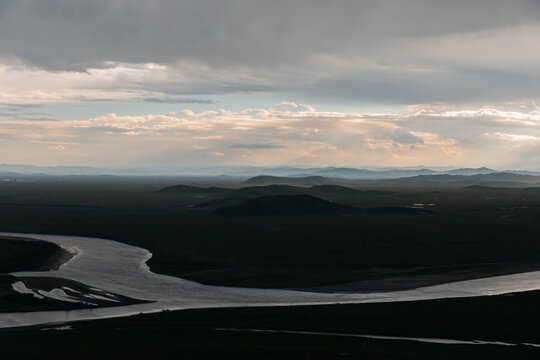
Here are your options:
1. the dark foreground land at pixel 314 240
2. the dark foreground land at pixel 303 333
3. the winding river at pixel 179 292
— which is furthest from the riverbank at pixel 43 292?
the dark foreground land at pixel 314 240

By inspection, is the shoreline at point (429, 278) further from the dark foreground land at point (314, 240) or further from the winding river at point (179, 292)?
the winding river at point (179, 292)

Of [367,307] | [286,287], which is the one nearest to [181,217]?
[286,287]

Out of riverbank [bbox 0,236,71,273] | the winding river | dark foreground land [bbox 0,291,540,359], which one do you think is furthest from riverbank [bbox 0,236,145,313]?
dark foreground land [bbox 0,291,540,359]

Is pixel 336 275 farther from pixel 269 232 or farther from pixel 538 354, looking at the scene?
pixel 269 232

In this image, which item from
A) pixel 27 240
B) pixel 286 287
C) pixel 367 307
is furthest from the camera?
pixel 27 240

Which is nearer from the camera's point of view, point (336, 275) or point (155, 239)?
point (336, 275)

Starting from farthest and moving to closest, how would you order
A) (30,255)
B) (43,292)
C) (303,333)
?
1. (30,255)
2. (43,292)
3. (303,333)

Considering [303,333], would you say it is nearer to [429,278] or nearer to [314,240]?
[429,278]

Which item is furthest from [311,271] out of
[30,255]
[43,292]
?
[30,255]
